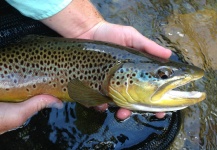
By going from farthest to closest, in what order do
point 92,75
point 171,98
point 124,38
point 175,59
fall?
point 175,59 < point 124,38 < point 92,75 < point 171,98

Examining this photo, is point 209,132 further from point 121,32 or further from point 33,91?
point 33,91

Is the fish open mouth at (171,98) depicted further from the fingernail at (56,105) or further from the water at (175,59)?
the fingernail at (56,105)

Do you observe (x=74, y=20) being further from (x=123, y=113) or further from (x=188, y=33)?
(x=188, y=33)

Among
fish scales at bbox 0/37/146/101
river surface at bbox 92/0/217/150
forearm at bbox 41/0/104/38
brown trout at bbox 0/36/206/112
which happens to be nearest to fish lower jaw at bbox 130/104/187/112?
brown trout at bbox 0/36/206/112

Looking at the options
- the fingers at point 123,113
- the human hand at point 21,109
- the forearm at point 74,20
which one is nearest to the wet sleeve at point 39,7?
the forearm at point 74,20

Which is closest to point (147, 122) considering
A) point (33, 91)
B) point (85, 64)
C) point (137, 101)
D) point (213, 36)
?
point (137, 101)

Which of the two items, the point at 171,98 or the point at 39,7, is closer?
the point at 171,98

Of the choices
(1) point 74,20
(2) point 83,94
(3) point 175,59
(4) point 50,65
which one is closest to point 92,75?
(2) point 83,94
